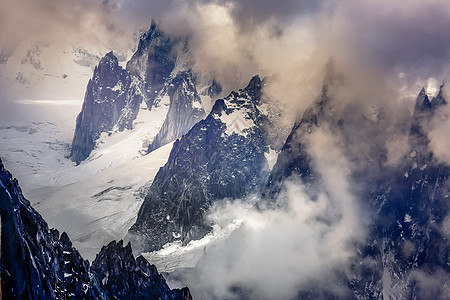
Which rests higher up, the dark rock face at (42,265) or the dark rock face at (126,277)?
the dark rock face at (42,265)

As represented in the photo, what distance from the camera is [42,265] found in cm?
8931

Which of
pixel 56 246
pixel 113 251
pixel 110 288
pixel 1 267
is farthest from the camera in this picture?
pixel 113 251

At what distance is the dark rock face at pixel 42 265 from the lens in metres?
76.0

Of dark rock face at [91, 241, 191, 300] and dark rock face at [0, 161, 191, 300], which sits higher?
dark rock face at [0, 161, 191, 300]

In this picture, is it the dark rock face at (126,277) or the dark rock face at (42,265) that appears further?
the dark rock face at (126,277)

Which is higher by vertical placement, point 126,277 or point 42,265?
point 42,265

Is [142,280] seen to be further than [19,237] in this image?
Yes

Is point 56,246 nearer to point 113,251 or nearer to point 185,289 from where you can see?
point 113,251

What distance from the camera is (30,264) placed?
262 feet

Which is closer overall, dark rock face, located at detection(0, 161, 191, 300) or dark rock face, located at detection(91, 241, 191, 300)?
dark rock face, located at detection(0, 161, 191, 300)

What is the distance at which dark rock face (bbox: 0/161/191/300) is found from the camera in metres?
76.0

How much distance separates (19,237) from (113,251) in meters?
80.7

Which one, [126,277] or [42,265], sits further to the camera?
[126,277]

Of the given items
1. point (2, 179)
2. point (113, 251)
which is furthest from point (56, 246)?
point (113, 251)
